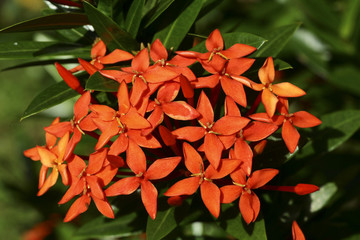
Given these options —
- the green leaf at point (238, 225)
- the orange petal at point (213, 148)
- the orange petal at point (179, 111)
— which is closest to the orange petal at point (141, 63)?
the orange petal at point (179, 111)

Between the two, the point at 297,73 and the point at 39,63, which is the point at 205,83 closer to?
the point at 39,63

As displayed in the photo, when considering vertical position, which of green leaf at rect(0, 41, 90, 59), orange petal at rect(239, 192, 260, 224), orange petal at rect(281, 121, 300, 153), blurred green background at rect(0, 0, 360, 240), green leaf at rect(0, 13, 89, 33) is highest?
green leaf at rect(0, 13, 89, 33)

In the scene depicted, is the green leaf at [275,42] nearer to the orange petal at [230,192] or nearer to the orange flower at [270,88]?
the orange flower at [270,88]

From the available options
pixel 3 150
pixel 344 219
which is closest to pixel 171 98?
pixel 344 219

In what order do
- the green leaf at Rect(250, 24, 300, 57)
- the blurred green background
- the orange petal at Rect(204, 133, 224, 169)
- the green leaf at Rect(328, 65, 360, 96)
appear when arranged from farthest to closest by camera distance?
1. the green leaf at Rect(328, 65, 360, 96)
2. the blurred green background
3. the green leaf at Rect(250, 24, 300, 57)
4. the orange petal at Rect(204, 133, 224, 169)

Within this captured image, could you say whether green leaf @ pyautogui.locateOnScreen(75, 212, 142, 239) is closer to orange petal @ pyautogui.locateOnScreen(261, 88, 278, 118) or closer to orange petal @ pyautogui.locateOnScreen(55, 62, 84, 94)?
orange petal @ pyautogui.locateOnScreen(55, 62, 84, 94)

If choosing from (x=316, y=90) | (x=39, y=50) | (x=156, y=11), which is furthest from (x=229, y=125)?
(x=316, y=90)

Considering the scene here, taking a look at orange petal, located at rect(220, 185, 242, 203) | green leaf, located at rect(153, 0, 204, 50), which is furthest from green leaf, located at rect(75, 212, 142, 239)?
green leaf, located at rect(153, 0, 204, 50)
